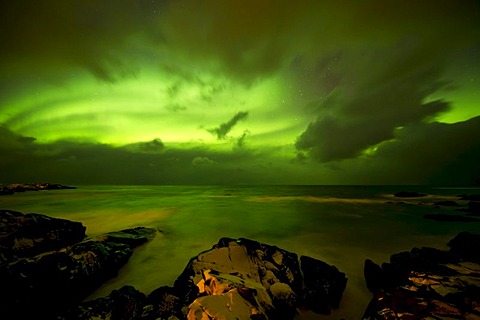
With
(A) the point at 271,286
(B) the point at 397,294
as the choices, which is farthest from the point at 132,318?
(B) the point at 397,294

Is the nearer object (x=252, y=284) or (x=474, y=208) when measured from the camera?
(x=252, y=284)

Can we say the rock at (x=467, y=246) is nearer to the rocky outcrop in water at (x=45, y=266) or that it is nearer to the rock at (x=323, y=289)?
the rock at (x=323, y=289)

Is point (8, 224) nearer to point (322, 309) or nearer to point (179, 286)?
point (179, 286)

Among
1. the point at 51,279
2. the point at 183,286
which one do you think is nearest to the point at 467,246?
A: the point at 183,286

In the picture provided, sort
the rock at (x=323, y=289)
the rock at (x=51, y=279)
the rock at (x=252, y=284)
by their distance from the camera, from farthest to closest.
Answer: the rock at (x=323, y=289) → the rock at (x=51, y=279) → the rock at (x=252, y=284)

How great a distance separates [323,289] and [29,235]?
735 cm

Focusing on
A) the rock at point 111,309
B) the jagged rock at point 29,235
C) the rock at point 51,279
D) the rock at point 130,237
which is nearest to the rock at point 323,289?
the rock at point 111,309

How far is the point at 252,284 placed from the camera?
3195 mm

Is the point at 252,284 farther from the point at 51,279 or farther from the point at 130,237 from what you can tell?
the point at 130,237

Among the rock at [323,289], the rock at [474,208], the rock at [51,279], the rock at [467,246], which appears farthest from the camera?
the rock at [474,208]

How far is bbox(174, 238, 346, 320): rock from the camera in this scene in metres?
2.55

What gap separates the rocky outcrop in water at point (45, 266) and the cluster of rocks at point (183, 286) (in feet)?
0.04

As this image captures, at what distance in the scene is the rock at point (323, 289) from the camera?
136 inches

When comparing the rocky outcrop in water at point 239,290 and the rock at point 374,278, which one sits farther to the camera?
the rock at point 374,278
